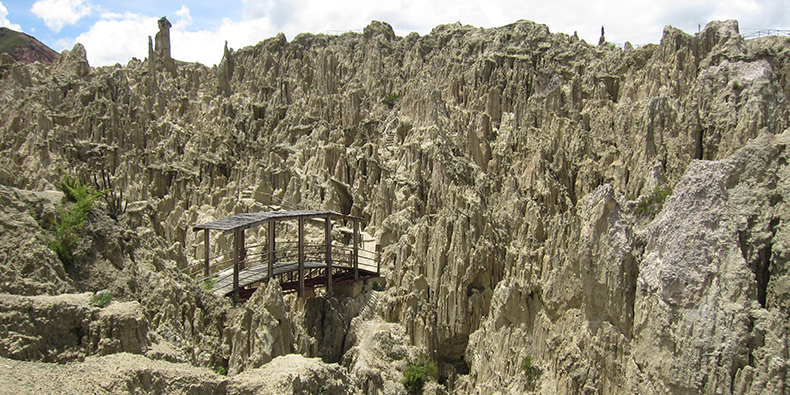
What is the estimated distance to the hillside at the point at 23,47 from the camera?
62.3 metres

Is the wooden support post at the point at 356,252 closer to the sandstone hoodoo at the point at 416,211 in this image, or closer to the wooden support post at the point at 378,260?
the sandstone hoodoo at the point at 416,211

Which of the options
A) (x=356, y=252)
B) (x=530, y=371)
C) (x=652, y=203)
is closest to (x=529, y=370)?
(x=530, y=371)

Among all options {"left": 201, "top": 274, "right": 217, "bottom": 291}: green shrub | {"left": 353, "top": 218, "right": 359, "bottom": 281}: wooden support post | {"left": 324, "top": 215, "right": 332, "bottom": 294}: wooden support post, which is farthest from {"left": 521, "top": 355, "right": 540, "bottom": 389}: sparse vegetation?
{"left": 201, "top": 274, "right": 217, "bottom": 291}: green shrub

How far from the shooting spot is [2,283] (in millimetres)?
12984

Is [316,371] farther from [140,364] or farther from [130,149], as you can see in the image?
[130,149]

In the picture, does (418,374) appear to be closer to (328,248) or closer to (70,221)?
(328,248)

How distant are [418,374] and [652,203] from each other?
11864 millimetres

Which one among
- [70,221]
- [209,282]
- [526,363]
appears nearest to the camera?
[70,221]

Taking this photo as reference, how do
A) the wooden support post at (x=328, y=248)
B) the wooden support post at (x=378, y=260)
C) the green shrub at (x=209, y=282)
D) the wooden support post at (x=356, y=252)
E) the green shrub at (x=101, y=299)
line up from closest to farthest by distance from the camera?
the green shrub at (x=101, y=299) → the green shrub at (x=209, y=282) → the wooden support post at (x=328, y=248) → the wooden support post at (x=356, y=252) → the wooden support post at (x=378, y=260)

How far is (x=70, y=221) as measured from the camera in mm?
15648

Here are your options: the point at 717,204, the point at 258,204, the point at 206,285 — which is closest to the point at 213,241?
the point at 258,204

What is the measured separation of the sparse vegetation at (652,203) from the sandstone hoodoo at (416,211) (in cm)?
9

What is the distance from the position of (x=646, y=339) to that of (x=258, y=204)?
72.8 ft

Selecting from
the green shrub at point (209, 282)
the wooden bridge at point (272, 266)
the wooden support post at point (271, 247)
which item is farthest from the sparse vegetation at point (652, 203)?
the green shrub at point (209, 282)
